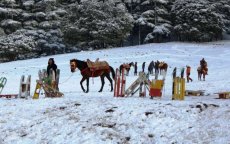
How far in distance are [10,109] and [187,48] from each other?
153 feet

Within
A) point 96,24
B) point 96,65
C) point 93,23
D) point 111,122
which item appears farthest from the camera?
point 93,23

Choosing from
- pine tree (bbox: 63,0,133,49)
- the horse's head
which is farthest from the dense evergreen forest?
the horse's head

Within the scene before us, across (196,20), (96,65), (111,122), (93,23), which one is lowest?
(111,122)

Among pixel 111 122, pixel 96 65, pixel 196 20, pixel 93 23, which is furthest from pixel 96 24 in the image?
pixel 111 122

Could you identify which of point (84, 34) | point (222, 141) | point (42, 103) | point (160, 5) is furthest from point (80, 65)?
point (160, 5)

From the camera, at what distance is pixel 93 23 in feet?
213

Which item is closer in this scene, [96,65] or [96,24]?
[96,65]

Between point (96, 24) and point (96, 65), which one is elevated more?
point (96, 24)

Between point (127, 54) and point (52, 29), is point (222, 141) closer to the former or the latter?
point (127, 54)

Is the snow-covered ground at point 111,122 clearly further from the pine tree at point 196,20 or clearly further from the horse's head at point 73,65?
the pine tree at point 196,20

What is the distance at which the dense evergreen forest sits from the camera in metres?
64.6

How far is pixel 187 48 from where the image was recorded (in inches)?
2356

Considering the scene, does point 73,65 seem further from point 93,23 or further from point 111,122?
point 93,23

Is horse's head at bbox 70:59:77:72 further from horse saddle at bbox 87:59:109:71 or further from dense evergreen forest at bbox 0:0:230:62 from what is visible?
dense evergreen forest at bbox 0:0:230:62
